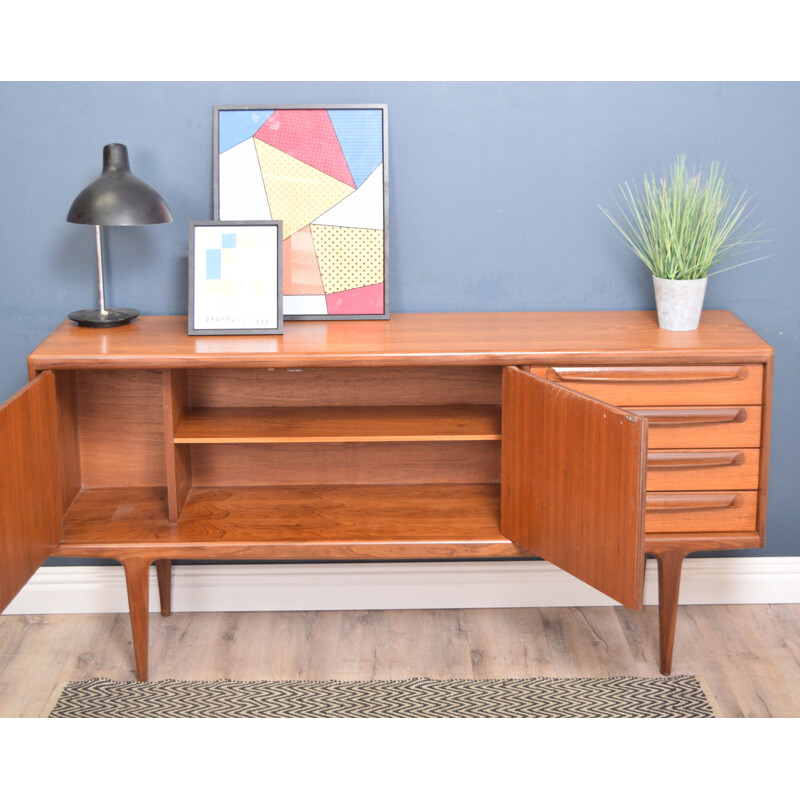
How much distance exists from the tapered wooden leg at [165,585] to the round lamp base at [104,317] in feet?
2.38

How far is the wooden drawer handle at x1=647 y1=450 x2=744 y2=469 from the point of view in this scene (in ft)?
7.90

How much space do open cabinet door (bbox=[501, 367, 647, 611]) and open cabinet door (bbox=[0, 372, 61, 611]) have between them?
1.07 m

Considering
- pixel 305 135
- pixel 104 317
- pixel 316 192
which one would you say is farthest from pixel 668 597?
pixel 104 317

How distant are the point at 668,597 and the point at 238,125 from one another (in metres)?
1.65

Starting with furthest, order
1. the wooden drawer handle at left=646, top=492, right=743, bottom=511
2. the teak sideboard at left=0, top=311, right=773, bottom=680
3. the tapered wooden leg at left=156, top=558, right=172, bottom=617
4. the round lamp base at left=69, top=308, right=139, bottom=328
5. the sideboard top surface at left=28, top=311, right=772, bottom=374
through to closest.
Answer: the tapered wooden leg at left=156, top=558, right=172, bottom=617
the round lamp base at left=69, top=308, right=139, bottom=328
the wooden drawer handle at left=646, top=492, right=743, bottom=511
the sideboard top surface at left=28, top=311, right=772, bottom=374
the teak sideboard at left=0, top=311, right=773, bottom=680

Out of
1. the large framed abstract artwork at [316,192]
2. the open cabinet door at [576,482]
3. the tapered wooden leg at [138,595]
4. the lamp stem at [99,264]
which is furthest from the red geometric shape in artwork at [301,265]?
the tapered wooden leg at [138,595]

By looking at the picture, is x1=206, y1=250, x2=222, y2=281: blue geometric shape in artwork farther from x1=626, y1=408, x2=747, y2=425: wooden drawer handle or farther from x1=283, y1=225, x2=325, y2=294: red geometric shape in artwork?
x1=626, y1=408, x2=747, y2=425: wooden drawer handle

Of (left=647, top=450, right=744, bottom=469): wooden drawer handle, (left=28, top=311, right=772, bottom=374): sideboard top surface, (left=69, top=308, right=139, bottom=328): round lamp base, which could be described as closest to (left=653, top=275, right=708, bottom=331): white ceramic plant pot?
(left=28, top=311, right=772, bottom=374): sideboard top surface

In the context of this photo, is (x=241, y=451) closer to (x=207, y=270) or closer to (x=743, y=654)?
(x=207, y=270)

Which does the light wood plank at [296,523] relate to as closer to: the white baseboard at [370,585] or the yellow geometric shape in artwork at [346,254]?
the white baseboard at [370,585]

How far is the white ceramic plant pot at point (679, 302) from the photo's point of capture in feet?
8.17

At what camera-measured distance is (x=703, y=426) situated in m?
2.39

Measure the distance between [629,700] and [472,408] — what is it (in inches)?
33.4

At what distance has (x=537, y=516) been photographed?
235cm
